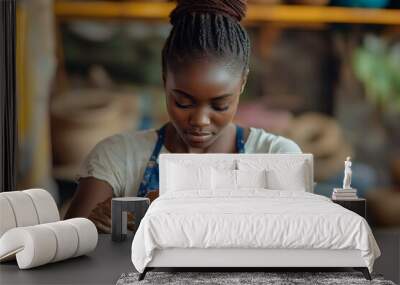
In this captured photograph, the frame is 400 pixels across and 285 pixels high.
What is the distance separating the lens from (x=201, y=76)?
7.26m

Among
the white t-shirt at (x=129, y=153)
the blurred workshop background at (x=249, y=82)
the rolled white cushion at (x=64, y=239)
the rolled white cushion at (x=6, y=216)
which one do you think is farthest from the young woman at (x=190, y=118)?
Answer: the rolled white cushion at (x=6, y=216)

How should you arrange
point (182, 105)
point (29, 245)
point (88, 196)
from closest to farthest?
point (29, 245), point (182, 105), point (88, 196)

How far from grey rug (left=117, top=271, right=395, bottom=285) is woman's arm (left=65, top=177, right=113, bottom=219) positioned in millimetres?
2218

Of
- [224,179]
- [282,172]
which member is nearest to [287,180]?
[282,172]

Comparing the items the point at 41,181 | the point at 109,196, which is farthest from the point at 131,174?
the point at 41,181

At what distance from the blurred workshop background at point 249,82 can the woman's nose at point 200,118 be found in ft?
1.05

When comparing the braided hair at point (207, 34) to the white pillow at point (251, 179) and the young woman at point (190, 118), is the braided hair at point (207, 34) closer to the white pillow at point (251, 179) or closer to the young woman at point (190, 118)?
the young woman at point (190, 118)

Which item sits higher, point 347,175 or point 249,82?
point 249,82

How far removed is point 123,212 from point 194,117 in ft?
4.18

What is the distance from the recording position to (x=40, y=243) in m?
5.27

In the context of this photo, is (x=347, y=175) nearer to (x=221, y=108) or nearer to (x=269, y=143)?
(x=269, y=143)

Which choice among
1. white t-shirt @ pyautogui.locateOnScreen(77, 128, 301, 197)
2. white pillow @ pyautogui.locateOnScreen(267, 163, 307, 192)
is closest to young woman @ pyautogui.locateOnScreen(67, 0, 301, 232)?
white t-shirt @ pyautogui.locateOnScreen(77, 128, 301, 197)

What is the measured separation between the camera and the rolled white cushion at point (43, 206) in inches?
232

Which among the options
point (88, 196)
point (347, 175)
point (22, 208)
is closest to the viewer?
point (22, 208)
